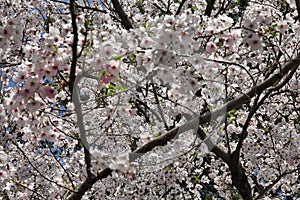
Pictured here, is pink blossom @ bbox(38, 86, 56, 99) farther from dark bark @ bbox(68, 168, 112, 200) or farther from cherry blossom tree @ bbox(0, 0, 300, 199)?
dark bark @ bbox(68, 168, 112, 200)

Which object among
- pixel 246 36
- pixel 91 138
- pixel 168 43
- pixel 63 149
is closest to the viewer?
pixel 168 43

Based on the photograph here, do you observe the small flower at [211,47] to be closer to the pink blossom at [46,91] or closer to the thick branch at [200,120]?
the thick branch at [200,120]

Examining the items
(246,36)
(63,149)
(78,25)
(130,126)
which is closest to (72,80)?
(78,25)

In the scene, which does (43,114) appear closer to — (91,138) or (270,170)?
(91,138)

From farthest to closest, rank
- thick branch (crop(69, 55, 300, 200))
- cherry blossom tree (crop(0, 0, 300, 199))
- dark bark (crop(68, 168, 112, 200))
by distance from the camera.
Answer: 1. dark bark (crop(68, 168, 112, 200))
2. thick branch (crop(69, 55, 300, 200))
3. cherry blossom tree (crop(0, 0, 300, 199))

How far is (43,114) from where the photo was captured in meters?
→ 3.39

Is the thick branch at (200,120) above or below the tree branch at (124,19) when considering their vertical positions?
below

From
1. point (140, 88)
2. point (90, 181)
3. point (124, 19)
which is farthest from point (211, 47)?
point (124, 19)

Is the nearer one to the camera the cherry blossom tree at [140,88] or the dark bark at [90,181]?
→ the cherry blossom tree at [140,88]

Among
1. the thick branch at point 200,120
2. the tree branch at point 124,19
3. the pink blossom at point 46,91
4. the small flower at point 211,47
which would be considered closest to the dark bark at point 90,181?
the thick branch at point 200,120

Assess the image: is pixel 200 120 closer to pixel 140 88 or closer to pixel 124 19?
pixel 140 88

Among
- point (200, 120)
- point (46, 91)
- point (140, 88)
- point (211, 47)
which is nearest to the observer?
point (46, 91)

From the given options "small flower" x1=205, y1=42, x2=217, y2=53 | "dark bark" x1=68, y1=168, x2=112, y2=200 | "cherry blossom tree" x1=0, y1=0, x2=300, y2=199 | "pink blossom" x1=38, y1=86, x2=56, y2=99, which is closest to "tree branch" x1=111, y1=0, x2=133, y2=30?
"cherry blossom tree" x1=0, y1=0, x2=300, y2=199

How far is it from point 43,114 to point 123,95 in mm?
712
